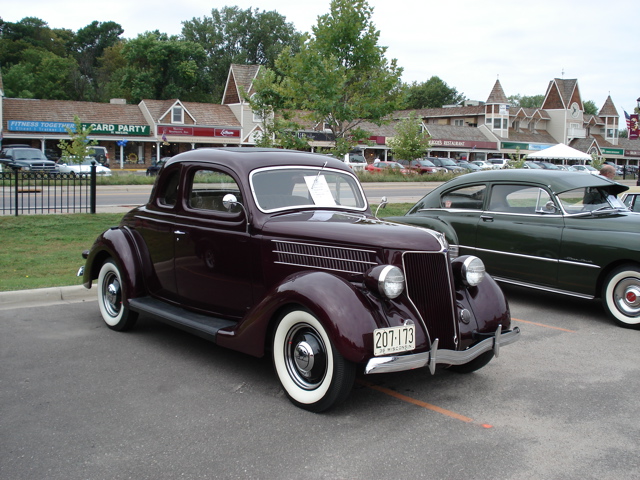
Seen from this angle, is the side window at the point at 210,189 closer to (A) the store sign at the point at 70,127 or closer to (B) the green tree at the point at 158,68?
(A) the store sign at the point at 70,127

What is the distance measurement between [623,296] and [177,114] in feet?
169

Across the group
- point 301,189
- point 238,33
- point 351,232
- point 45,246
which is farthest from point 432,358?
point 238,33

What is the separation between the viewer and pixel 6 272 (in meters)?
8.67

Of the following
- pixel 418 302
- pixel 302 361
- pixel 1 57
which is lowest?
pixel 302 361

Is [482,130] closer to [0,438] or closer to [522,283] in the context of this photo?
[522,283]

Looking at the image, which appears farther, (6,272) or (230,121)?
(230,121)

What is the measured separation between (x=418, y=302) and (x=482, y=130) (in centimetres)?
7930

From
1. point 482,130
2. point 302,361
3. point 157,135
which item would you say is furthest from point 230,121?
point 302,361

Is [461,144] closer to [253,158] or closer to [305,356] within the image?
[253,158]

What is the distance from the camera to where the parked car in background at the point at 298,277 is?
4.19m

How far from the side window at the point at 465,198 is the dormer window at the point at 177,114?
48646 mm

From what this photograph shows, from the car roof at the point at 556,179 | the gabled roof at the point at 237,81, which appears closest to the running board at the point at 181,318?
the car roof at the point at 556,179

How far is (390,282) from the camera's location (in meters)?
4.17

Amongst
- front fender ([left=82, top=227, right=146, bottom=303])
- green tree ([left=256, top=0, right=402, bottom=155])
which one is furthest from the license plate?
green tree ([left=256, top=0, right=402, bottom=155])
